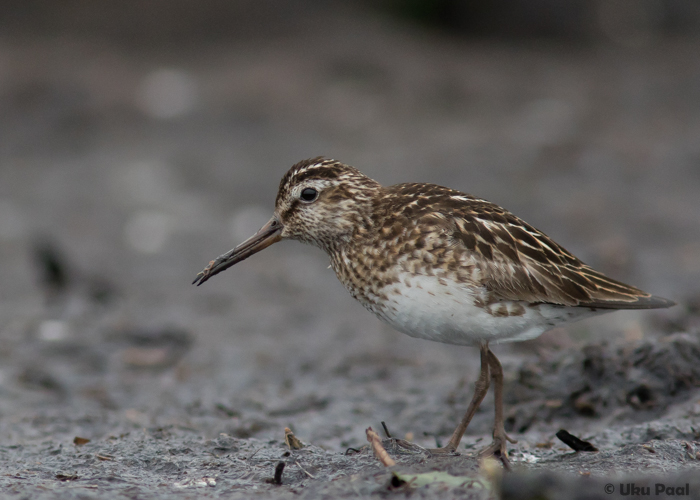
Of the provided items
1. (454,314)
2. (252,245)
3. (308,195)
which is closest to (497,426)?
(454,314)

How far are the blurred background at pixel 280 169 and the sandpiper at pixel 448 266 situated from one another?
193 centimetres

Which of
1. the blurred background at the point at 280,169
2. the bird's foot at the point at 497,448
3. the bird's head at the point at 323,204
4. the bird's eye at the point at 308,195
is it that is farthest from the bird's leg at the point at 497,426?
the bird's eye at the point at 308,195

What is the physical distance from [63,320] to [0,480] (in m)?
5.59

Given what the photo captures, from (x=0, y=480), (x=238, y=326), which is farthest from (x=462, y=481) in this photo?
(x=238, y=326)

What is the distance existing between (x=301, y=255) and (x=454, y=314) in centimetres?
787

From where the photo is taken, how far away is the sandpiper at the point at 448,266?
5.39 meters

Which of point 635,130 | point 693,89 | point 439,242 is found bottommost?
point 439,242

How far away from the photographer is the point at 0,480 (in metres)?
5.18

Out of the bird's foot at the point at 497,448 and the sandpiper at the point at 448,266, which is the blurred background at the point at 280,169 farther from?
the sandpiper at the point at 448,266

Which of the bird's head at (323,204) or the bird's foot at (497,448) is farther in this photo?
the bird's head at (323,204)

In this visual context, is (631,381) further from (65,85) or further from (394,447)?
(65,85)

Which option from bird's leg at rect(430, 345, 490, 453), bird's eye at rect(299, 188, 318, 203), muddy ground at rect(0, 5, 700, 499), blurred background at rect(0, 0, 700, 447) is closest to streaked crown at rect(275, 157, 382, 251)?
bird's eye at rect(299, 188, 318, 203)

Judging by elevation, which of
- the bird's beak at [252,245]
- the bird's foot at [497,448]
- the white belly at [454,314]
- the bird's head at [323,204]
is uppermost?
the bird's head at [323,204]

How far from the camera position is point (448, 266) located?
5406mm
